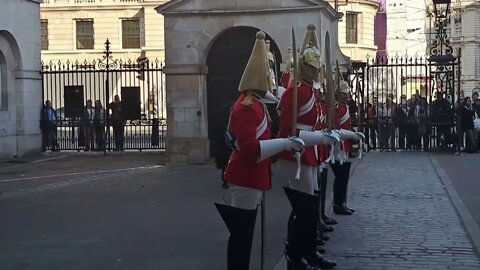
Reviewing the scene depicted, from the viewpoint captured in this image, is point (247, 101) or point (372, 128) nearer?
point (247, 101)

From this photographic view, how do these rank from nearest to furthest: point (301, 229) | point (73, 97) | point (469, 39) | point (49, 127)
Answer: point (301, 229) → point (49, 127) → point (73, 97) → point (469, 39)

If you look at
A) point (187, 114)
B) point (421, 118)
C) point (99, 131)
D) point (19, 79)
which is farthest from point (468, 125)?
point (19, 79)

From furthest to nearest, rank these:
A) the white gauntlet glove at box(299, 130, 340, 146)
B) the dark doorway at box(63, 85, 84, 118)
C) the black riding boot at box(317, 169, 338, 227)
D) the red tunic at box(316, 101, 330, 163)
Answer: the dark doorway at box(63, 85, 84, 118) < the black riding boot at box(317, 169, 338, 227) < the red tunic at box(316, 101, 330, 163) < the white gauntlet glove at box(299, 130, 340, 146)

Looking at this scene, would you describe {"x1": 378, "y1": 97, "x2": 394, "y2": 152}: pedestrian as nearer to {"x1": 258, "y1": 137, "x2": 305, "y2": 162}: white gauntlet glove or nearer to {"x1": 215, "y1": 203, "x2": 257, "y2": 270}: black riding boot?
{"x1": 258, "y1": 137, "x2": 305, "y2": 162}: white gauntlet glove

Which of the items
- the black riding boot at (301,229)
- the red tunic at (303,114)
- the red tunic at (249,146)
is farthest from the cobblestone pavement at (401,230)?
the red tunic at (249,146)

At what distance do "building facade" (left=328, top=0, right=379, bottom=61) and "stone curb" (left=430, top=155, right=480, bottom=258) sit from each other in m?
41.2

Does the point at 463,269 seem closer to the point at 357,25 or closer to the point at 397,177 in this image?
the point at 397,177

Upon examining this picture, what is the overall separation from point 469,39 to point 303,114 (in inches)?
2773

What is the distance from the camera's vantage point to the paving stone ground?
312 inches

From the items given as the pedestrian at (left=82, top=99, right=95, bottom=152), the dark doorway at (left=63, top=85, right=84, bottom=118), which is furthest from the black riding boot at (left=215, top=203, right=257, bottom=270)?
the dark doorway at (left=63, top=85, right=84, bottom=118)

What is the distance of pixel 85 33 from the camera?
177 ft

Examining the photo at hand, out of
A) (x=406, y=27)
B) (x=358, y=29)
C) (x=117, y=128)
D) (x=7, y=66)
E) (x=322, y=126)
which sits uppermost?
(x=406, y=27)

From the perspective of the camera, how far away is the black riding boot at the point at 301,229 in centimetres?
715

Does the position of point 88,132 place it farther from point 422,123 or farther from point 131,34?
point 131,34
